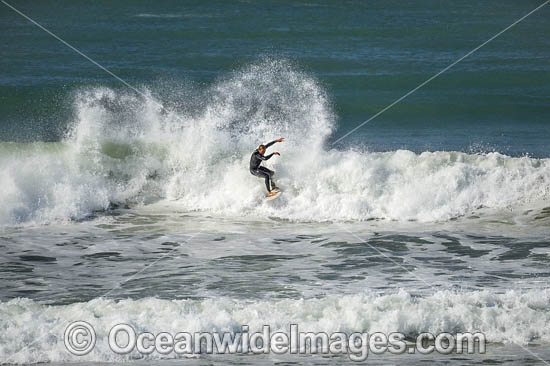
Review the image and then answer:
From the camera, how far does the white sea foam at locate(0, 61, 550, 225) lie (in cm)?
1645

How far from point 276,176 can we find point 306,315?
7264 mm

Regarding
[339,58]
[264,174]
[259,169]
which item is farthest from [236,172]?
[339,58]

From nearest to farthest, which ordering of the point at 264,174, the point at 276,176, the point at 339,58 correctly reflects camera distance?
the point at 264,174, the point at 276,176, the point at 339,58

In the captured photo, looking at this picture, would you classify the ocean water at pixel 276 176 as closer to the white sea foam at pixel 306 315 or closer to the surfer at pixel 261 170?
the white sea foam at pixel 306 315

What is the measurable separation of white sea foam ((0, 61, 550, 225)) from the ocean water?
51mm

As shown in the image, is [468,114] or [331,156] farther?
[468,114]

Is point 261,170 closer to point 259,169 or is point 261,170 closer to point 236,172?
point 259,169

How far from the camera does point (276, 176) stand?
17.5 m

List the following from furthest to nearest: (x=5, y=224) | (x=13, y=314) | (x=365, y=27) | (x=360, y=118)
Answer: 1. (x=365, y=27)
2. (x=360, y=118)
3. (x=5, y=224)
4. (x=13, y=314)

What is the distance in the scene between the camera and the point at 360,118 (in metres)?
23.2

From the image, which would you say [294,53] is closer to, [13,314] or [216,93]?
[216,93]

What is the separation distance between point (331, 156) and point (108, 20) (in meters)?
16.4

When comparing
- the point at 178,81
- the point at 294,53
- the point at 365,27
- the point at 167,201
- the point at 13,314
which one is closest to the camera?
the point at 13,314

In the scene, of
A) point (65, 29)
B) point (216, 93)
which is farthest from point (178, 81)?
point (65, 29)
